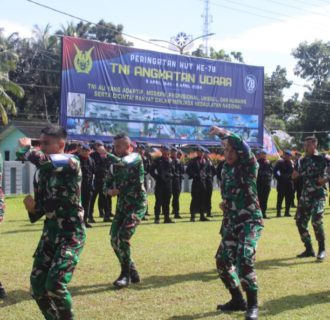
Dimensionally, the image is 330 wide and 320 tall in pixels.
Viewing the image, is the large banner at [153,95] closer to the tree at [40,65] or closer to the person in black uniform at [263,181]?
the person in black uniform at [263,181]

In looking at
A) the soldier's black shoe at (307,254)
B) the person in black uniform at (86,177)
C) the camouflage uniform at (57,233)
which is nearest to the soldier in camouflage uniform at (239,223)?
the camouflage uniform at (57,233)

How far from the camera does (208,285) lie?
7.32 metres

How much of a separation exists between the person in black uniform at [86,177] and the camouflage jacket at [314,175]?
644 cm

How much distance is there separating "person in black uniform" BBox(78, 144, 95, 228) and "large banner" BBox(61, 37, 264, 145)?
5243 mm

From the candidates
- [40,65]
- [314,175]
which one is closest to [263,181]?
[314,175]

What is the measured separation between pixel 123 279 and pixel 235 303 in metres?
1.68

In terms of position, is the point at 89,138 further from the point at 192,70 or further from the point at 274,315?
the point at 274,315

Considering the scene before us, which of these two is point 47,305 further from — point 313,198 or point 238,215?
point 313,198

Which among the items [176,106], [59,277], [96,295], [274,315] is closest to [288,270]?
[274,315]

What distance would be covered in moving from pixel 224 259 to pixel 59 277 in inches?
82.7

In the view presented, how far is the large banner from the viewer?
19.8 meters

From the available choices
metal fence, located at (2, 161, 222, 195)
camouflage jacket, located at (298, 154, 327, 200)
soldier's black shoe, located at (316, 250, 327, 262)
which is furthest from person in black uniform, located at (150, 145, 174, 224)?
metal fence, located at (2, 161, 222, 195)

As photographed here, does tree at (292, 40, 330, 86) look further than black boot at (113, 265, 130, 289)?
Yes

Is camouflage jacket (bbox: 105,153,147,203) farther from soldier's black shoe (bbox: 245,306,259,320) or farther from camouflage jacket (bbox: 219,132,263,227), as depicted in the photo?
soldier's black shoe (bbox: 245,306,259,320)
